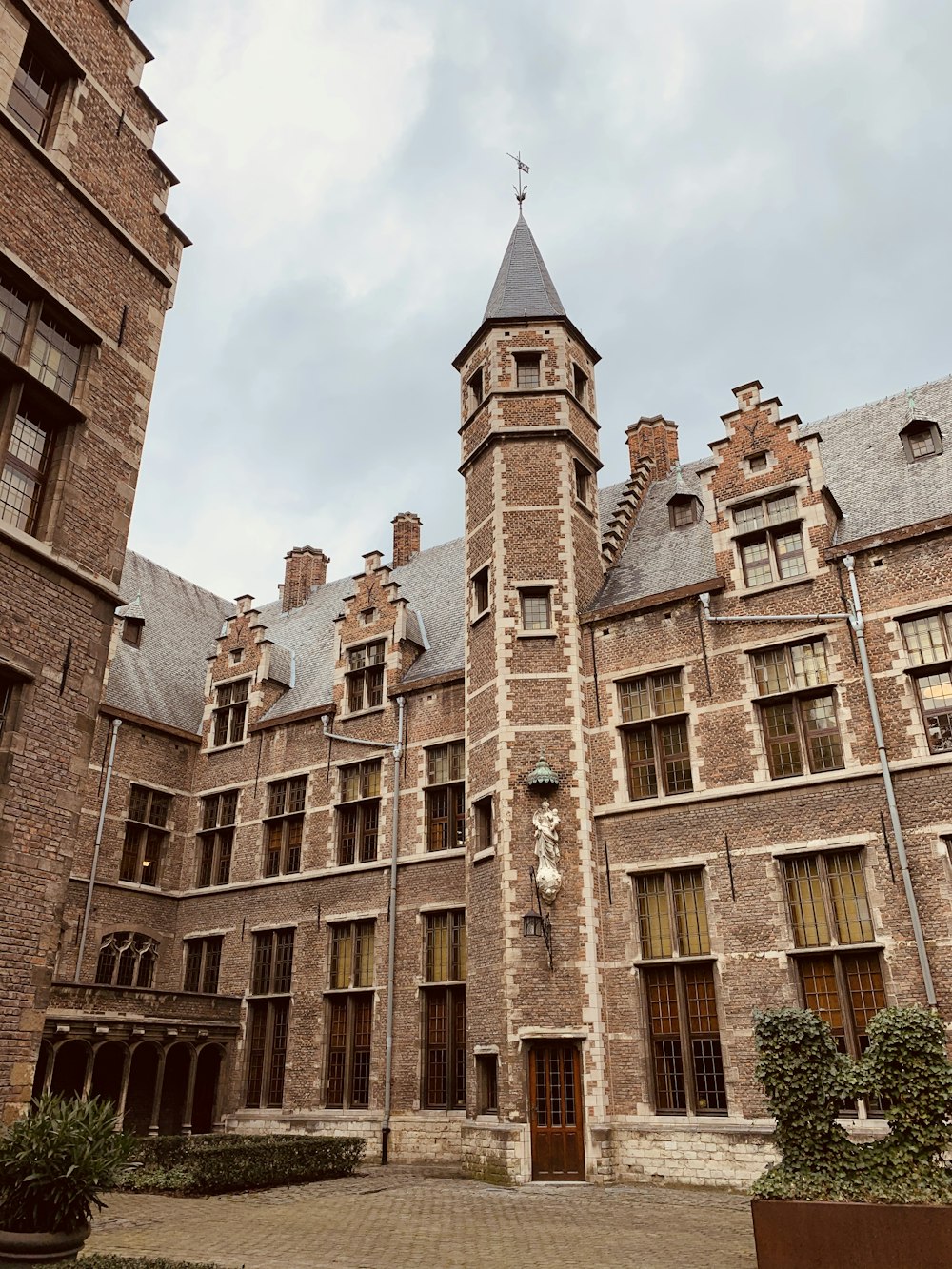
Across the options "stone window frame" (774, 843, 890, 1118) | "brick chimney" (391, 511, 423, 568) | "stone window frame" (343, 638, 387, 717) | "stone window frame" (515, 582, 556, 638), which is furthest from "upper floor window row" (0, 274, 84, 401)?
"brick chimney" (391, 511, 423, 568)

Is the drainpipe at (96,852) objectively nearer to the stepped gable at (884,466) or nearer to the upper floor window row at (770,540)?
the upper floor window row at (770,540)

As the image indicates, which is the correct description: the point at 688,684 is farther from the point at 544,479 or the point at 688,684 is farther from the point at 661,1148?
the point at 661,1148

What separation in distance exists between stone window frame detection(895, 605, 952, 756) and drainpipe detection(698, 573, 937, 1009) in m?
0.63

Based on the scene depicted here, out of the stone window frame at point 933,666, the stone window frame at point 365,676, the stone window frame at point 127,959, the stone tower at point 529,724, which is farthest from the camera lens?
the stone window frame at point 365,676

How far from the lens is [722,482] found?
61.5ft

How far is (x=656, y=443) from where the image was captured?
24703 mm

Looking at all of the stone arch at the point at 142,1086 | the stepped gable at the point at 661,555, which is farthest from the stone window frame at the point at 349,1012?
the stepped gable at the point at 661,555

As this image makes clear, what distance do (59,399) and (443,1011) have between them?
45.1ft

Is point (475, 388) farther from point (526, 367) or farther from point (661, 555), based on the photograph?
point (661, 555)

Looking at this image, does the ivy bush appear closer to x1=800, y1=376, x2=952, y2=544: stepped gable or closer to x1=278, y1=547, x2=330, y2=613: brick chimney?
x1=800, y1=376, x2=952, y2=544: stepped gable

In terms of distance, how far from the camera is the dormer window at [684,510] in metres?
21.1

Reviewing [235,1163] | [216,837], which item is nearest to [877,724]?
[235,1163]

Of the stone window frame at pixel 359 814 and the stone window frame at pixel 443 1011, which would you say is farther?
the stone window frame at pixel 359 814

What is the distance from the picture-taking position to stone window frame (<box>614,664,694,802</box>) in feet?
56.6
